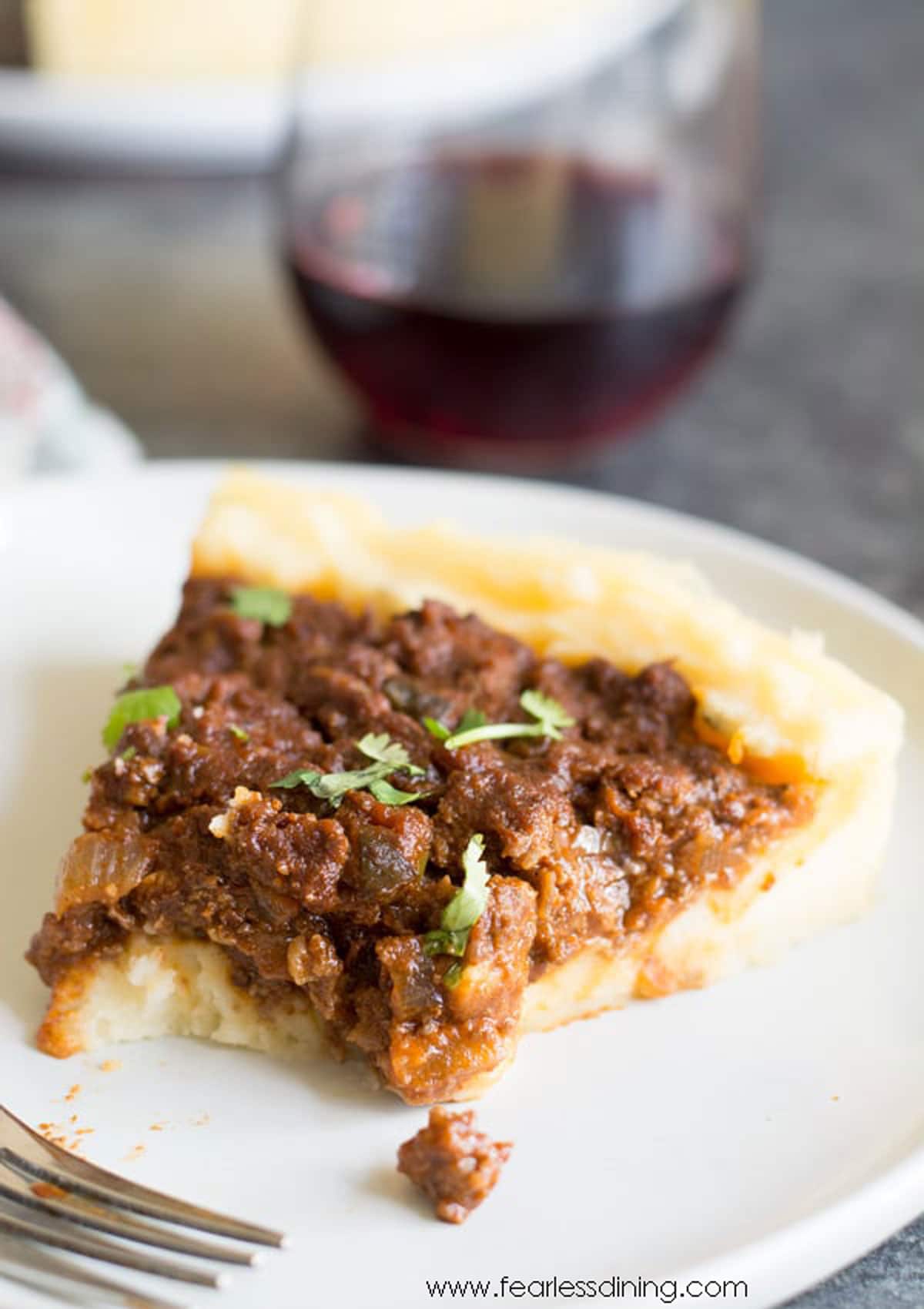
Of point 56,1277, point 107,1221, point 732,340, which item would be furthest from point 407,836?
point 732,340

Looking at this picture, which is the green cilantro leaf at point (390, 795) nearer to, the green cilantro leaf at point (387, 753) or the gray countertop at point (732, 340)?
the green cilantro leaf at point (387, 753)

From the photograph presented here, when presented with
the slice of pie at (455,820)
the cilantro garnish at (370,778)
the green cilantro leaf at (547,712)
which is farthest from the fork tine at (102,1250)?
the green cilantro leaf at (547,712)

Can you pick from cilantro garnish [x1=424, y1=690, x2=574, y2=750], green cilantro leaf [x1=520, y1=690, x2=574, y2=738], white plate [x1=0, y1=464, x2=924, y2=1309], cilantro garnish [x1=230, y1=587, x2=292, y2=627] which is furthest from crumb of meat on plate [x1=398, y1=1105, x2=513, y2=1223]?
cilantro garnish [x1=230, y1=587, x2=292, y2=627]

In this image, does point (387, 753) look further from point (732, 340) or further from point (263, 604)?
point (732, 340)

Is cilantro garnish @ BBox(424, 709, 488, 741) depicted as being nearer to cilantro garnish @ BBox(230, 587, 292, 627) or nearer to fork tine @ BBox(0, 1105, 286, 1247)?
cilantro garnish @ BBox(230, 587, 292, 627)

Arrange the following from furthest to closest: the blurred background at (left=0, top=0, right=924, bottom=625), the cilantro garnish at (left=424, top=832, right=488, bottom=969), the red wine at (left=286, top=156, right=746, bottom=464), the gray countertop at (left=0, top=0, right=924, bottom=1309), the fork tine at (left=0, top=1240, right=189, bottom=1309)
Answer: the gray countertop at (left=0, top=0, right=924, bottom=1309) → the blurred background at (left=0, top=0, right=924, bottom=625) → the red wine at (left=286, top=156, right=746, bottom=464) → the cilantro garnish at (left=424, top=832, right=488, bottom=969) → the fork tine at (left=0, top=1240, right=189, bottom=1309)

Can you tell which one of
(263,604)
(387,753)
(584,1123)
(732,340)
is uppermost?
(387,753)

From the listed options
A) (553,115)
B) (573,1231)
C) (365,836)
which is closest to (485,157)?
(553,115)

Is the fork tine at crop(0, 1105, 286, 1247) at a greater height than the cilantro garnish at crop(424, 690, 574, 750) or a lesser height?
lesser
